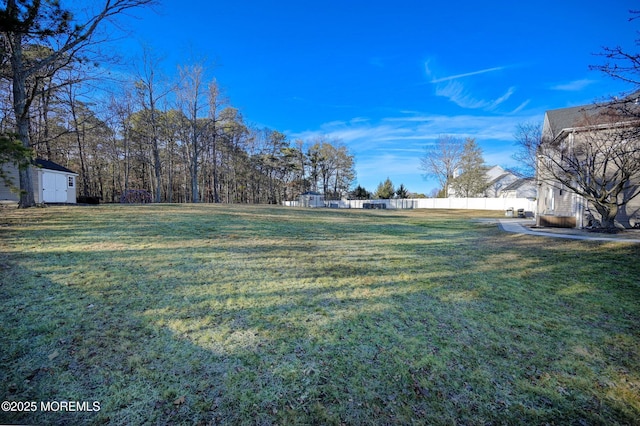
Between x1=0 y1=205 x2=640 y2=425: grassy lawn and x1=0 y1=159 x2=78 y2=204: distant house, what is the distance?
11.6 meters

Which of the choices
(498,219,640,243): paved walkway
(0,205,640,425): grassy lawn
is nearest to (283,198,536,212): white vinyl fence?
(498,219,640,243): paved walkway

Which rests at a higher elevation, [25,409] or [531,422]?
[25,409]

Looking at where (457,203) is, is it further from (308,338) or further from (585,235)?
(308,338)

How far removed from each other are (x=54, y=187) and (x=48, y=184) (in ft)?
1.42

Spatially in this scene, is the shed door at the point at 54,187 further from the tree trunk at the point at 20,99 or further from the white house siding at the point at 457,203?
the white house siding at the point at 457,203

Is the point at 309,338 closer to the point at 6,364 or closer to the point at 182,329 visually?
the point at 182,329

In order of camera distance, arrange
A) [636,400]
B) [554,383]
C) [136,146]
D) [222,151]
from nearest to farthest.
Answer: [636,400] < [554,383] < [136,146] < [222,151]

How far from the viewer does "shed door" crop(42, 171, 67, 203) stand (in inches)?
544

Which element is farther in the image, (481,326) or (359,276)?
(359,276)

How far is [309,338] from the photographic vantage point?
2729mm

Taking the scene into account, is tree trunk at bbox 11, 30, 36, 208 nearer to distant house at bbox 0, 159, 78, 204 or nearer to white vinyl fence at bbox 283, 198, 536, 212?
distant house at bbox 0, 159, 78, 204

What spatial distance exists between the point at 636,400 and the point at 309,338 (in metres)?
2.68

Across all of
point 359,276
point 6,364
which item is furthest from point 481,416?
point 6,364

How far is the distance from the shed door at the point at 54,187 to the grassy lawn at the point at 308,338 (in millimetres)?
12028
